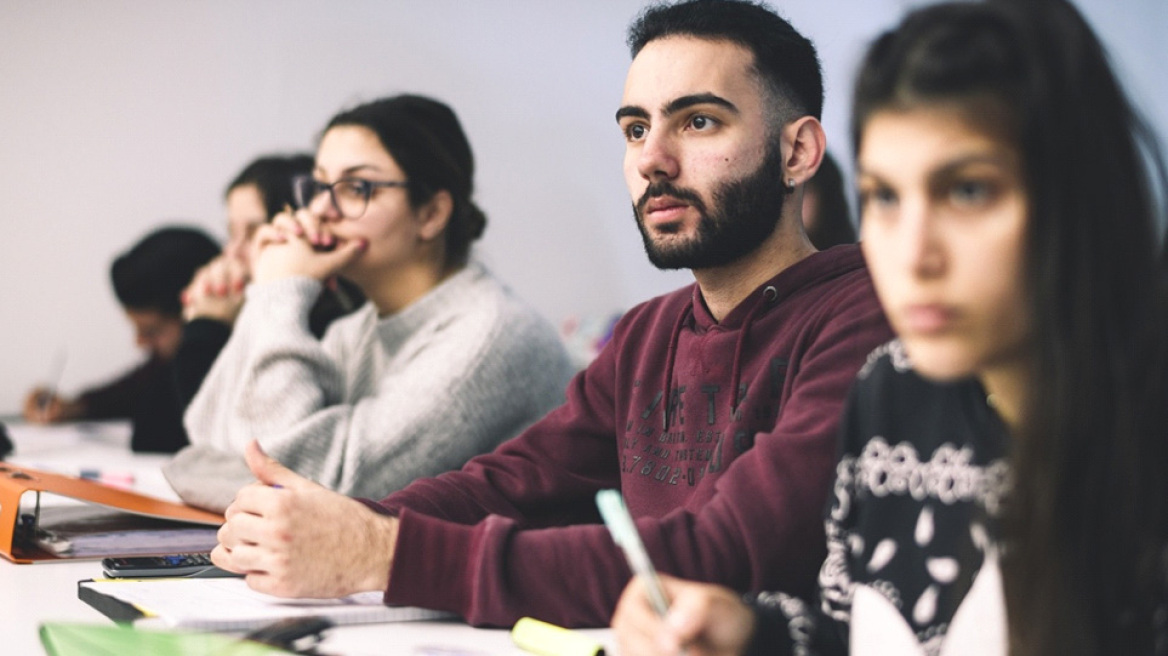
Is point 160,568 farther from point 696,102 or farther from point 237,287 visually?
point 237,287

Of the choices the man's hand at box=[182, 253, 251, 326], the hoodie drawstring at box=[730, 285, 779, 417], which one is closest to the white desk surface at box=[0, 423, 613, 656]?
the hoodie drawstring at box=[730, 285, 779, 417]

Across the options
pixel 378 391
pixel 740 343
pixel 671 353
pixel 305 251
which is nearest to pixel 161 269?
pixel 305 251

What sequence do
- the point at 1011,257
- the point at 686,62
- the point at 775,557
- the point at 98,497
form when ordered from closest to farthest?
the point at 1011,257, the point at 775,557, the point at 686,62, the point at 98,497

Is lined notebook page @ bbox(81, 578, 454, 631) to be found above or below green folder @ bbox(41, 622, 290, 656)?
below

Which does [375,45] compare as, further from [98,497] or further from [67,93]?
[98,497]

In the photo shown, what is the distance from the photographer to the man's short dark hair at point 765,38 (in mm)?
1208

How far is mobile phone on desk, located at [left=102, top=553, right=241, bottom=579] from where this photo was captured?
1111 mm

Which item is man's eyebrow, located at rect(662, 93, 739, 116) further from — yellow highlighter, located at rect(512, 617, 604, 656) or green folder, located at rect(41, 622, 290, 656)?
green folder, located at rect(41, 622, 290, 656)

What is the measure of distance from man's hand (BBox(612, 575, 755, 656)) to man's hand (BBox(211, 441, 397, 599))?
1.02 feet

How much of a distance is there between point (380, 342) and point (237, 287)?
2.18 feet

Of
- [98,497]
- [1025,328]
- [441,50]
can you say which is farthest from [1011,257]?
[441,50]

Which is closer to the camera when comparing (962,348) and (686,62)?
(962,348)

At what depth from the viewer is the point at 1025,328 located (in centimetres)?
59

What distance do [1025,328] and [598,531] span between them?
0.47 metres
